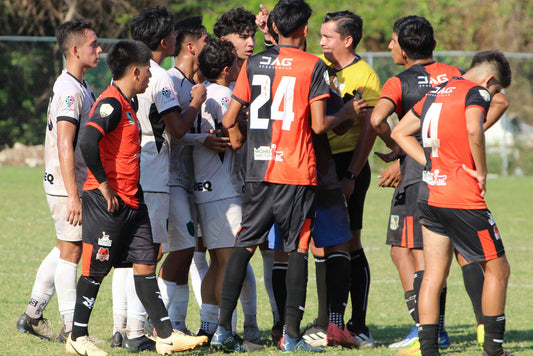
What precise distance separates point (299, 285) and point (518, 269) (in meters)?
4.99

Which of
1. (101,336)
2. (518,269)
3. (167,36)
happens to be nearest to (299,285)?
(101,336)

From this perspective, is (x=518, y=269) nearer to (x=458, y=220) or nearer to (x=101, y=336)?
(x=458, y=220)

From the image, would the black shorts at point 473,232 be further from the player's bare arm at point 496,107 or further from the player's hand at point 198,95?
the player's hand at point 198,95

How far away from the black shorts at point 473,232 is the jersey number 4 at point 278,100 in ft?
3.92

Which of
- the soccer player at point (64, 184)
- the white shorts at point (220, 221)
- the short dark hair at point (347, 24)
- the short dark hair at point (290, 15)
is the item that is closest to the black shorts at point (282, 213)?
the white shorts at point (220, 221)

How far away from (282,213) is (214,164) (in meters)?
0.85

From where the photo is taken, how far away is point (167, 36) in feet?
18.7

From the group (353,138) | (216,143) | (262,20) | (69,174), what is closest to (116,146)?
(69,174)

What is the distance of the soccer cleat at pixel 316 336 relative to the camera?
557 centimetres

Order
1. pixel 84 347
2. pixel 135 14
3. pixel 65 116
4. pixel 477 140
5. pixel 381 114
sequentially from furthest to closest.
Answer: pixel 135 14
pixel 65 116
pixel 381 114
pixel 84 347
pixel 477 140

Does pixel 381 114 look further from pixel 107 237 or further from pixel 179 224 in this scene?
pixel 107 237

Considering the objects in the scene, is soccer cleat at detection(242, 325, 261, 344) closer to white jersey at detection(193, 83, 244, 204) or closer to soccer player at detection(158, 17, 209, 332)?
soccer player at detection(158, 17, 209, 332)

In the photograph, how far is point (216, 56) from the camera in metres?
5.68

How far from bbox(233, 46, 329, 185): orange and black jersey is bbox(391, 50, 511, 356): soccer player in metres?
0.76
